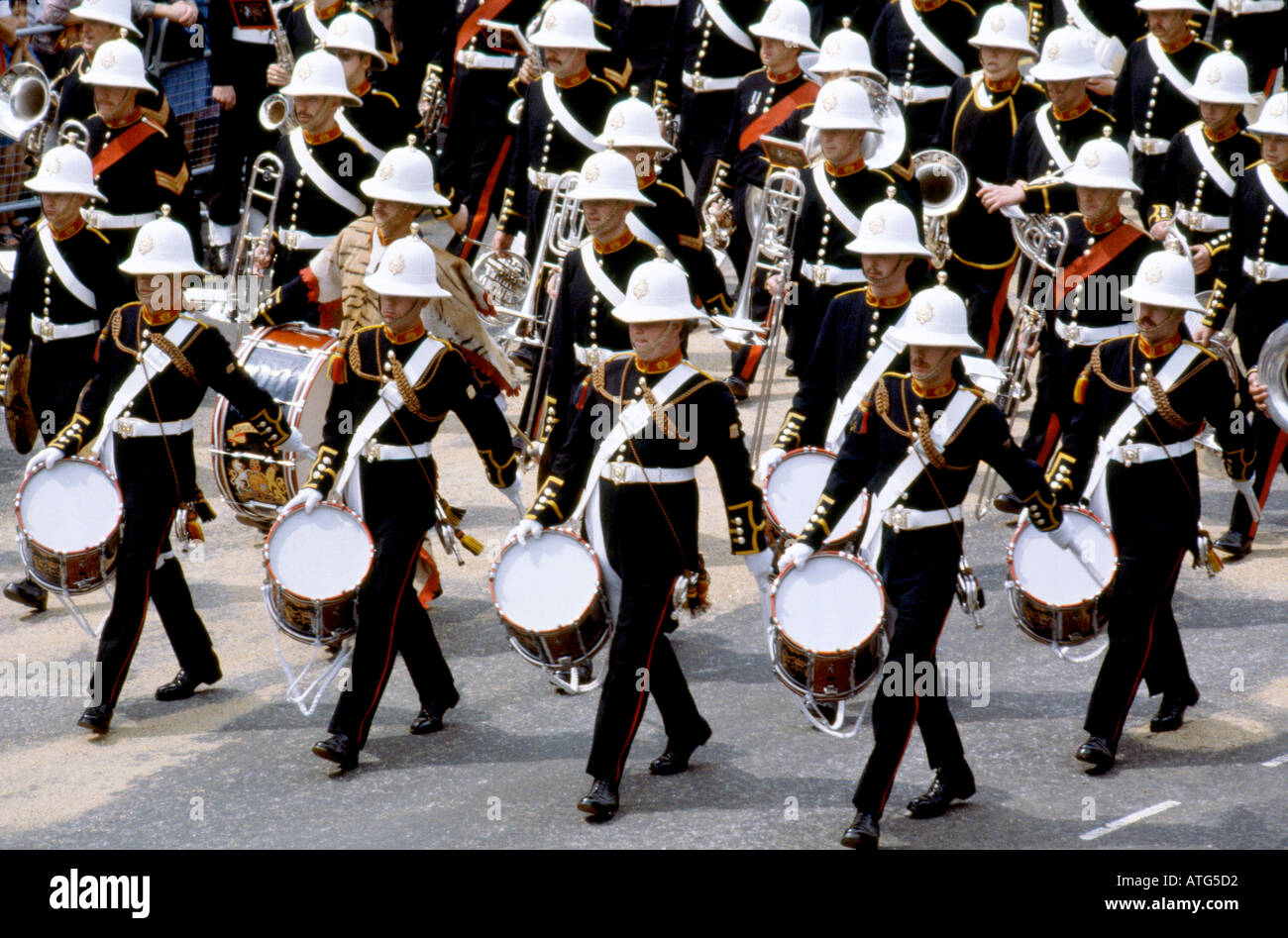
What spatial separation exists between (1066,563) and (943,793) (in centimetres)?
99

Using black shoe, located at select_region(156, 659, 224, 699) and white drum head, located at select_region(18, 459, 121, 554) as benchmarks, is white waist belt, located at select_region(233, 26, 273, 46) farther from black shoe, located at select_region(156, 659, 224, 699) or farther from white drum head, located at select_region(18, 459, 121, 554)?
black shoe, located at select_region(156, 659, 224, 699)

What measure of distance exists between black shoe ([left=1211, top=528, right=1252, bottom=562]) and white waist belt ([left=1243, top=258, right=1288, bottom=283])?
4.02ft

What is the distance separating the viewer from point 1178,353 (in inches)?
302

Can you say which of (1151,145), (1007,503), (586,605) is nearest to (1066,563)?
(586,605)

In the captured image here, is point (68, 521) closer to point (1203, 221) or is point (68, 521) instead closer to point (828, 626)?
point (828, 626)

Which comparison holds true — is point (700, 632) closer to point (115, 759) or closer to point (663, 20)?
point (115, 759)

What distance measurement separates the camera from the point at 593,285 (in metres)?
8.65

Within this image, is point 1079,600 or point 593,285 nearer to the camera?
point 1079,600

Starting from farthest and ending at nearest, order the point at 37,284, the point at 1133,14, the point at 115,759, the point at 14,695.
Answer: the point at 1133,14, the point at 37,284, the point at 14,695, the point at 115,759

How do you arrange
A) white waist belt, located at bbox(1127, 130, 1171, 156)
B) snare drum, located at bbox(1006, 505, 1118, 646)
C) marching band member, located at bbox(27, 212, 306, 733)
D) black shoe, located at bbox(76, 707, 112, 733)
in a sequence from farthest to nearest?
white waist belt, located at bbox(1127, 130, 1171, 156) < marching band member, located at bbox(27, 212, 306, 733) < black shoe, located at bbox(76, 707, 112, 733) < snare drum, located at bbox(1006, 505, 1118, 646)

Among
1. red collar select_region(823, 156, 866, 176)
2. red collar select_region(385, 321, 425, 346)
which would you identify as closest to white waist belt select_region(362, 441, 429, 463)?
red collar select_region(385, 321, 425, 346)

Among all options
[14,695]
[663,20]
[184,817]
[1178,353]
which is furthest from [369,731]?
[663,20]

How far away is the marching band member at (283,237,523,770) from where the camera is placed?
25.4 feet

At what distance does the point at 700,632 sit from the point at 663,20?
5625 mm
